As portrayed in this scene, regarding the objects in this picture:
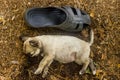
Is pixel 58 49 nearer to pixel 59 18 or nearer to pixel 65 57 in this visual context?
pixel 65 57

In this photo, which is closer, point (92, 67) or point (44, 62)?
point (44, 62)

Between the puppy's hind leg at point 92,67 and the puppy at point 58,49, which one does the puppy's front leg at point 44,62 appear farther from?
the puppy's hind leg at point 92,67

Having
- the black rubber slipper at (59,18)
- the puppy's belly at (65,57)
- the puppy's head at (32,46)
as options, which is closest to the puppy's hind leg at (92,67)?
the puppy's belly at (65,57)

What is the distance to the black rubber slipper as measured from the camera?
265cm

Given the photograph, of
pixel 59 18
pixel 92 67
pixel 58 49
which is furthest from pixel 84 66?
pixel 59 18

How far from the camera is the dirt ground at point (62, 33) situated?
2.69 metres

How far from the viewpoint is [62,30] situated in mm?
2711

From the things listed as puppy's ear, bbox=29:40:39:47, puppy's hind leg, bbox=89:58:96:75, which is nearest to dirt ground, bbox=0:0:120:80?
puppy's hind leg, bbox=89:58:96:75

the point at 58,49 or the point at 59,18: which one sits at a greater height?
the point at 59,18

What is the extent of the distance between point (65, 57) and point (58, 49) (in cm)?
8

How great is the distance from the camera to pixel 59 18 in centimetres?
274

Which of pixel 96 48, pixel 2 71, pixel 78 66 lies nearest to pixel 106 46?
pixel 96 48

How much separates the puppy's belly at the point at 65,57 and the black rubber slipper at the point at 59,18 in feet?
0.61

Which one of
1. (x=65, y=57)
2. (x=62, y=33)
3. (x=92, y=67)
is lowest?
(x=92, y=67)
